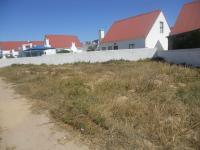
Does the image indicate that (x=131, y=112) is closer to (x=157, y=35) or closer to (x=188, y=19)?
(x=188, y=19)

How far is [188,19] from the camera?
17453 millimetres

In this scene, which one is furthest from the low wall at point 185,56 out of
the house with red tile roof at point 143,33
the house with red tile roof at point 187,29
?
the house with red tile roof at point 143,33

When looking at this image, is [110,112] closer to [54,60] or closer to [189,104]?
[189,104]

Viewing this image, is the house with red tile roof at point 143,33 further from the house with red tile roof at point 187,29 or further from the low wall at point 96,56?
the house with red tile roof at point 187,29

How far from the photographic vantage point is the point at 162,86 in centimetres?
749

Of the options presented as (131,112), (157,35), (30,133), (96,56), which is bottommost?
(30,133)

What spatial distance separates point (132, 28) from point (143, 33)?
2815 millimetres

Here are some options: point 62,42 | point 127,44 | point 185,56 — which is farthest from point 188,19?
point 62,42

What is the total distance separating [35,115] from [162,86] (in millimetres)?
4515

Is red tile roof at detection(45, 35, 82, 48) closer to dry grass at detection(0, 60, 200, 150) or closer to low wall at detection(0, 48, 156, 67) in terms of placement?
low wall at detection(0, 48, 156, 67)

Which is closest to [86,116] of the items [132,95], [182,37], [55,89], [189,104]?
[132,95]

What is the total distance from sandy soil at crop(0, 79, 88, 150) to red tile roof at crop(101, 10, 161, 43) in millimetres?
18834

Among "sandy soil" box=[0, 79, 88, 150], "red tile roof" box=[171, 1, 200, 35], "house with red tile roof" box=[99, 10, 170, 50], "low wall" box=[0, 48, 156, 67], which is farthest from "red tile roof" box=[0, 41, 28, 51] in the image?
"sandy soil" box=[0, 79, 88, 150]

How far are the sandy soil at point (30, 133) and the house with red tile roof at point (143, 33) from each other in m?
18.6
